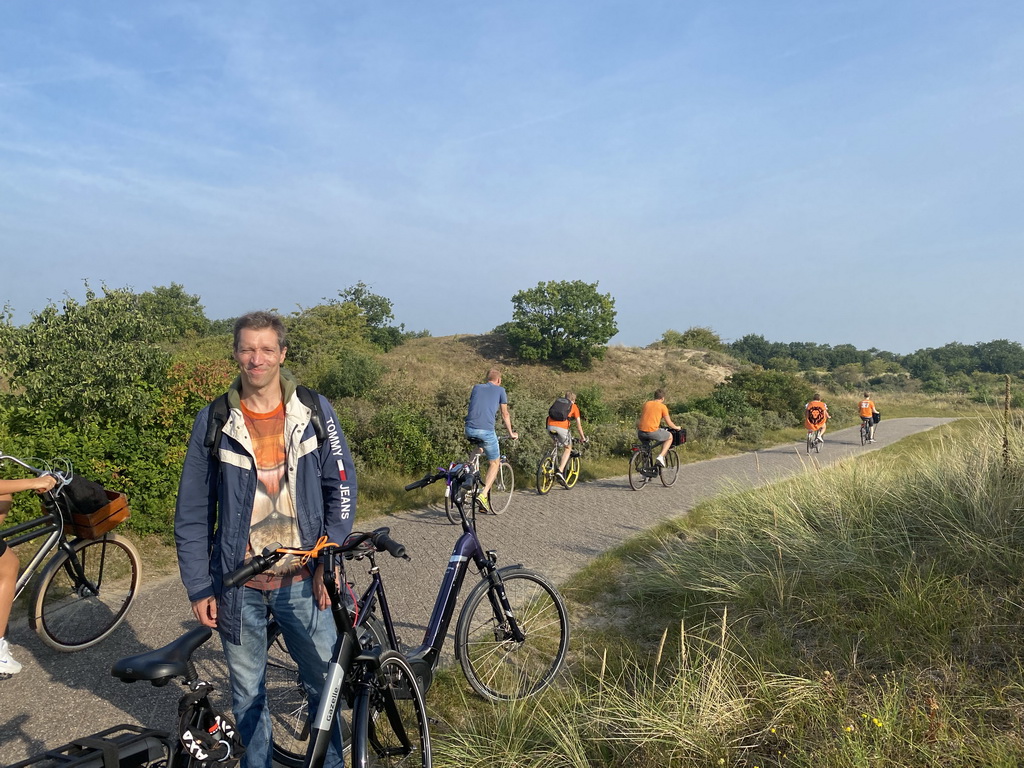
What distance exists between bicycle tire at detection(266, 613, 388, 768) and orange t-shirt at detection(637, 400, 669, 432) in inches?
336

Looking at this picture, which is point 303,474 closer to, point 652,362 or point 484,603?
point 484,603

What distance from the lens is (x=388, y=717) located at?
2855 millimetres

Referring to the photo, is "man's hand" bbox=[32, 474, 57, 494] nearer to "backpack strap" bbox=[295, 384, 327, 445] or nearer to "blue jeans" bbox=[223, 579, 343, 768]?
"blue jeans" bbox=[223, 579, 343, 768]

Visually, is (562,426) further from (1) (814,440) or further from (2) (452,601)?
(1) (814,440)

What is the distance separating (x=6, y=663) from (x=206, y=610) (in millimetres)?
2327

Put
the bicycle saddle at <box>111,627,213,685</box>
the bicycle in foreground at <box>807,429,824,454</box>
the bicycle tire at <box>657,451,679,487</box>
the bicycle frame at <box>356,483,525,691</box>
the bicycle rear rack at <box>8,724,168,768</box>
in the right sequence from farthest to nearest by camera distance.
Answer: the bicycle in foreground at <box>807,429,824,454</box> → the bicycle tire at <box>657,451,679,487</box> → the bicycle frame at <box>356,483,525,691</box> → the bicycle saddle at <box>111,627,213,685</box> → the bicycle rear rack at <box>8,724,168,768</box>

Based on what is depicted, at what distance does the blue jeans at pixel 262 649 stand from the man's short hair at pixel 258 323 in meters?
1.08

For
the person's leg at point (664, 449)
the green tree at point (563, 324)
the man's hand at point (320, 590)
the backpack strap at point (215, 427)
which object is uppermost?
the green tree at point (563, 324)

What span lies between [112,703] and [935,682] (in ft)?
15.4

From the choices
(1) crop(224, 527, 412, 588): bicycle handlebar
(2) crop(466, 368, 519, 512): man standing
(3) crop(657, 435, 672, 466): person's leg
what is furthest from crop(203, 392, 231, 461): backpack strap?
(3) crop(657, 435, 672, 466): person's leg

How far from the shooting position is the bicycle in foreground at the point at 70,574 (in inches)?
170

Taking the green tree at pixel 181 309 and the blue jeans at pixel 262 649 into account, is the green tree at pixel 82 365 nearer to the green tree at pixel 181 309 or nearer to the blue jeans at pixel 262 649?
the blue jeans at pixel 262 649

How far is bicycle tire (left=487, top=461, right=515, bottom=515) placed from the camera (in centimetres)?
978

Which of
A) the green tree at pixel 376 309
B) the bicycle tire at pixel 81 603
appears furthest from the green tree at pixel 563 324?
the bicycle tire at pixel 81 603
